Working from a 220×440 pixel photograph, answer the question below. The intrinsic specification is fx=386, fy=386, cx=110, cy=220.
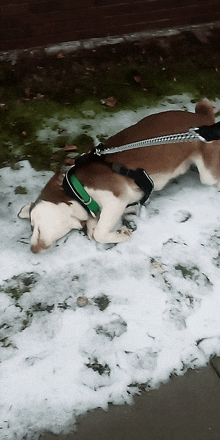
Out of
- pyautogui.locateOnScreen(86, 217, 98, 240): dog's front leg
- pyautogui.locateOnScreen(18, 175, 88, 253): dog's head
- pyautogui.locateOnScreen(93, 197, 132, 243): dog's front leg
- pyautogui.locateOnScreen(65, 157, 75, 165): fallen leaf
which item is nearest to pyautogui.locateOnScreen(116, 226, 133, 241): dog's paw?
pyautogui.locateOnScreen(93, 197, 132, 243): dog's front leg

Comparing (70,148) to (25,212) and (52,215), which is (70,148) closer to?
(25,212)

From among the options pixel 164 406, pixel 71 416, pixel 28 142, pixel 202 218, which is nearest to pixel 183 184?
pixel 202 218

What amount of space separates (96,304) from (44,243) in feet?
1.65

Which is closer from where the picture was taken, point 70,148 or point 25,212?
point 25,212

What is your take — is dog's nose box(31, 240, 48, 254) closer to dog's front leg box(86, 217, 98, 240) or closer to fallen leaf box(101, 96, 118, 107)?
dog's front leg box(86, 217, 98, 240)

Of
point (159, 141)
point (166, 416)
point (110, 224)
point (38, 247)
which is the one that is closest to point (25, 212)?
point (38, 247)

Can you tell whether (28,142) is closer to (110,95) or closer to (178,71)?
(110,95)

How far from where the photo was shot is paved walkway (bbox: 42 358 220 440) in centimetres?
198

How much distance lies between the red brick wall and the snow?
6.75 feet

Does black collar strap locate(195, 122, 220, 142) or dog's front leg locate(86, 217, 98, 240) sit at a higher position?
black collar strap locate(195, 122, 220, 142)

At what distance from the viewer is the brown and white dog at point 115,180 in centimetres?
235

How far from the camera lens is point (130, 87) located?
3.90 metres

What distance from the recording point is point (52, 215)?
90.5 inches

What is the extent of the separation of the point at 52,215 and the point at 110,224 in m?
0.42
